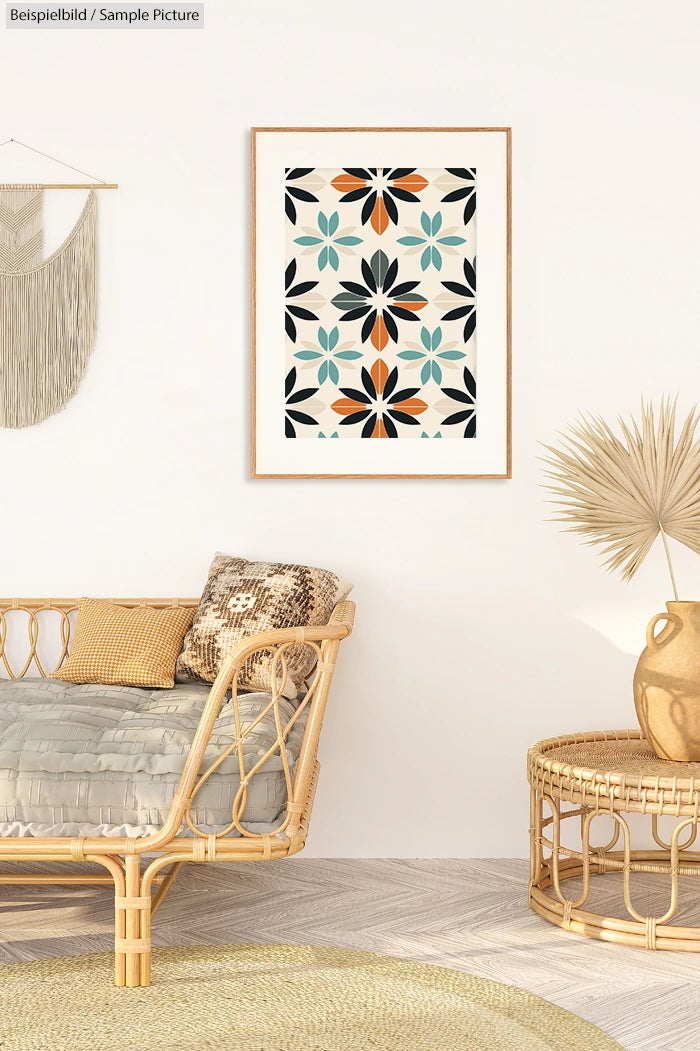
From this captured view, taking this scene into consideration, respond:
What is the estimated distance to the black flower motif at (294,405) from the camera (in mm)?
2943

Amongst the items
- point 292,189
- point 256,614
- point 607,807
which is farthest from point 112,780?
point 292,189

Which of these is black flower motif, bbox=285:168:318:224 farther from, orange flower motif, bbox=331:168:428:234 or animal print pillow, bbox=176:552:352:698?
animal print pillow, bbox=176:552:352:698

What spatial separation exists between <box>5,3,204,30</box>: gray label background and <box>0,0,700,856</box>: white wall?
0.03m

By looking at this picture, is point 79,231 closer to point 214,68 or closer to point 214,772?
point 214,68

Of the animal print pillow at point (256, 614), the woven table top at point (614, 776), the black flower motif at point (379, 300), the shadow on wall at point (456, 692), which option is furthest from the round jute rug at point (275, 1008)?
the black flower motif at point (379, 300)

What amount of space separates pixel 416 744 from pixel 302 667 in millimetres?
550

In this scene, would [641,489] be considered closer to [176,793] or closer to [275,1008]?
[176,793]

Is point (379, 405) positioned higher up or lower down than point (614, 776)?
higher up

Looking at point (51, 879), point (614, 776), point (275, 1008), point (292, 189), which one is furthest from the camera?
point (292, 189)

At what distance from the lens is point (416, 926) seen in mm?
2393

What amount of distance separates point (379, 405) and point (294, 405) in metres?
0.25

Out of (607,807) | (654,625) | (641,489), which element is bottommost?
(607,807)

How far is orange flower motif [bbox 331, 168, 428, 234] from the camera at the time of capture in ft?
9.61

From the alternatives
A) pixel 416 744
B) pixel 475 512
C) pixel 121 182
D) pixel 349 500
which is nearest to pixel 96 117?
pixel 121 182
